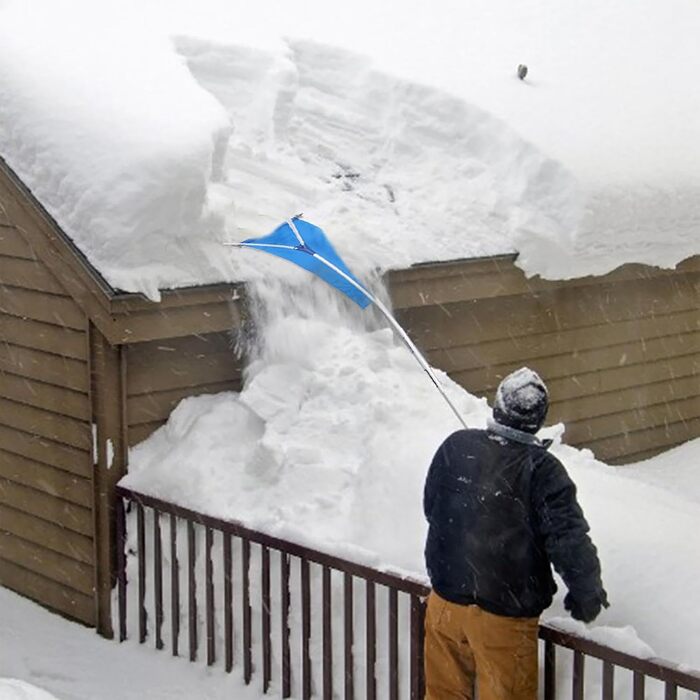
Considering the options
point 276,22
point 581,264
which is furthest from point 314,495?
point 276,22

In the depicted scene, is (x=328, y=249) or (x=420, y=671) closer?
(x=420, y=671)

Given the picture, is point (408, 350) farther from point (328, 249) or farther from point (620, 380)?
point (620, 380)

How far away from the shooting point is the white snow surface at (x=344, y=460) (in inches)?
206

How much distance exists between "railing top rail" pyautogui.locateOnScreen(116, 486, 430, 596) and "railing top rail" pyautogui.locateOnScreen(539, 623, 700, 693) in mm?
700

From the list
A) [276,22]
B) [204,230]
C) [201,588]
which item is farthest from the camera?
[276,22]

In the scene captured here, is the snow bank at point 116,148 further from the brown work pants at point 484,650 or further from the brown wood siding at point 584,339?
the brown work pants at point 484,650

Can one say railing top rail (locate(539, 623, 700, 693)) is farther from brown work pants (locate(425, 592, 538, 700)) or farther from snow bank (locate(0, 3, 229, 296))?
snow bank (locate(0, 3, 229, 296))

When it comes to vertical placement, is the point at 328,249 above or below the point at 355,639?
above

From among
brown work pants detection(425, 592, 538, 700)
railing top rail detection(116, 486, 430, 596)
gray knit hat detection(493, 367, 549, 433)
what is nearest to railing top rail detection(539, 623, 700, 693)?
brown work pants detection(425, 592, 538, 700)

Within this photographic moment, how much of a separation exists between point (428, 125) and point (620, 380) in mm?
2588

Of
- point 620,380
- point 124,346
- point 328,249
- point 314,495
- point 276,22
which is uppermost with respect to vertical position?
point 276,22

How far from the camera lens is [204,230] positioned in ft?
23.5

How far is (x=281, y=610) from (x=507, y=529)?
1835mm

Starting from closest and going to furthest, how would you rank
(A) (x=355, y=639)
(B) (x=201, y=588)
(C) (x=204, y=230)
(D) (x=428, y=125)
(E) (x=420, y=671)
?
(E) (x=420, y=671), (A) (x=355, y=639), (B) (x=201, y=588), (C) (x=204, y=230), (D) (x=428, y=125)
